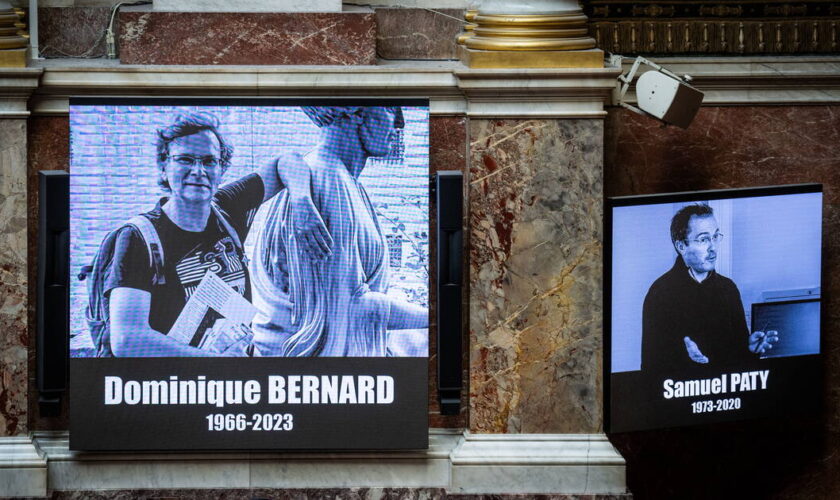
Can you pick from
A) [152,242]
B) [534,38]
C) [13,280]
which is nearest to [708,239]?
[534,38]

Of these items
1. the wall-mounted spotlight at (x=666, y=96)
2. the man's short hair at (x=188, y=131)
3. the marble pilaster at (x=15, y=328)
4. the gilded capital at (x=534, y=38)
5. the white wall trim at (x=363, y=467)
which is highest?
the gilded capital at (x=534, y=38)

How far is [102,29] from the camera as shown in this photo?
896 centimetres

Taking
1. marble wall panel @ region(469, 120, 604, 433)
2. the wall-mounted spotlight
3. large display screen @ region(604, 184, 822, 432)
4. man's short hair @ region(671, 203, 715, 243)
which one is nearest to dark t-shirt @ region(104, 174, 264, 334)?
marble wall panel @ region(469, 120, 604, 433)

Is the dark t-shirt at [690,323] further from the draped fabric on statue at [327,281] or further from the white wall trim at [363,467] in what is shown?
the draped fabric on statue at [327,281]

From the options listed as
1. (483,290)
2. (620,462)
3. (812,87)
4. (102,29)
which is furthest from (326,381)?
(812,87)

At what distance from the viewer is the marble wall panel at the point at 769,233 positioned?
8.89m

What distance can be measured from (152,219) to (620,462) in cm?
292

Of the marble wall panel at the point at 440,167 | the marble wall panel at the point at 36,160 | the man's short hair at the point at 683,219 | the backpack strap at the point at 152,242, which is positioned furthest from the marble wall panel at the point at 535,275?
the marble wall panel at the point at 36,160

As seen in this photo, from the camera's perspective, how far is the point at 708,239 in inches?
332

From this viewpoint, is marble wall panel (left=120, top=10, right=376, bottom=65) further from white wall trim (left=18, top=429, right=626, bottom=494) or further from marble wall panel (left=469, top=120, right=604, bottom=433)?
white wall trim (left=18, top=429, right=626, bottom=494)

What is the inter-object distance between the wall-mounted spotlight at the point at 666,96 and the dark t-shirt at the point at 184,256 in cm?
219

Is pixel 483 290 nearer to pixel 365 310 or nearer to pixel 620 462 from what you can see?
pixel 365 310

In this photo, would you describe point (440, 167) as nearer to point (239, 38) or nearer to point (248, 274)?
point (248, 274)

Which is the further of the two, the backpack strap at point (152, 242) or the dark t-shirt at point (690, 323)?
the dark t-shirt at point (690, 323)
